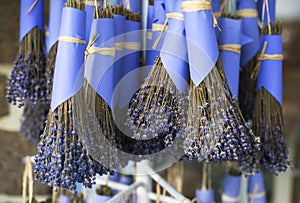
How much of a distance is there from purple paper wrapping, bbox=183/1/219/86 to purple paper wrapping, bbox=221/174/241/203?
1.79 ft

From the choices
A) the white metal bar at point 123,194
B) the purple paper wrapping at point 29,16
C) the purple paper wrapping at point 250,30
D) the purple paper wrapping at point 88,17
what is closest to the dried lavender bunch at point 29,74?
the purple paper wrapping at point 29,16

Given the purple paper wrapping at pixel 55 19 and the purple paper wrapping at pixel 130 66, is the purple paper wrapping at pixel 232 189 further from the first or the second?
the purple paper wrapping at pixel 55 19

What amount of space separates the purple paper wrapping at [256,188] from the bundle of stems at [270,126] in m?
0.27

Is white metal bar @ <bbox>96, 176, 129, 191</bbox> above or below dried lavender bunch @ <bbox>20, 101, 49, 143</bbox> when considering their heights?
below

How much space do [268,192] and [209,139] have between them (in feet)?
4.35

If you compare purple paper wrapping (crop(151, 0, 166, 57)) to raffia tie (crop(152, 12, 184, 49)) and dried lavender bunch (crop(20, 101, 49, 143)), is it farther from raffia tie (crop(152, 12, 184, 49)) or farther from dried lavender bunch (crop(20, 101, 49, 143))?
dried lavender bunch (crop(20, 101, 49, 143))

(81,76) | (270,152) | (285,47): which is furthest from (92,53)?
(285,47)

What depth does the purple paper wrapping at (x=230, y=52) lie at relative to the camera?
0.83 metres

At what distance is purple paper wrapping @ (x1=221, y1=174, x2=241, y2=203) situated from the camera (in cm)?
117

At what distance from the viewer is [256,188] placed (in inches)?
46.9

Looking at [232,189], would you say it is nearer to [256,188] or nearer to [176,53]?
[256,188]

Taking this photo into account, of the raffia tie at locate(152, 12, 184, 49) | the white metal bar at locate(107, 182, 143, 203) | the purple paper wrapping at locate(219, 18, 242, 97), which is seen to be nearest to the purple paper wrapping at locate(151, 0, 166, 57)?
the raffia tie at locate(152, 12, 184, 49)

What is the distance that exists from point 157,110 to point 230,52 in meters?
0.23

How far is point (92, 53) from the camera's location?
743 millimetres
